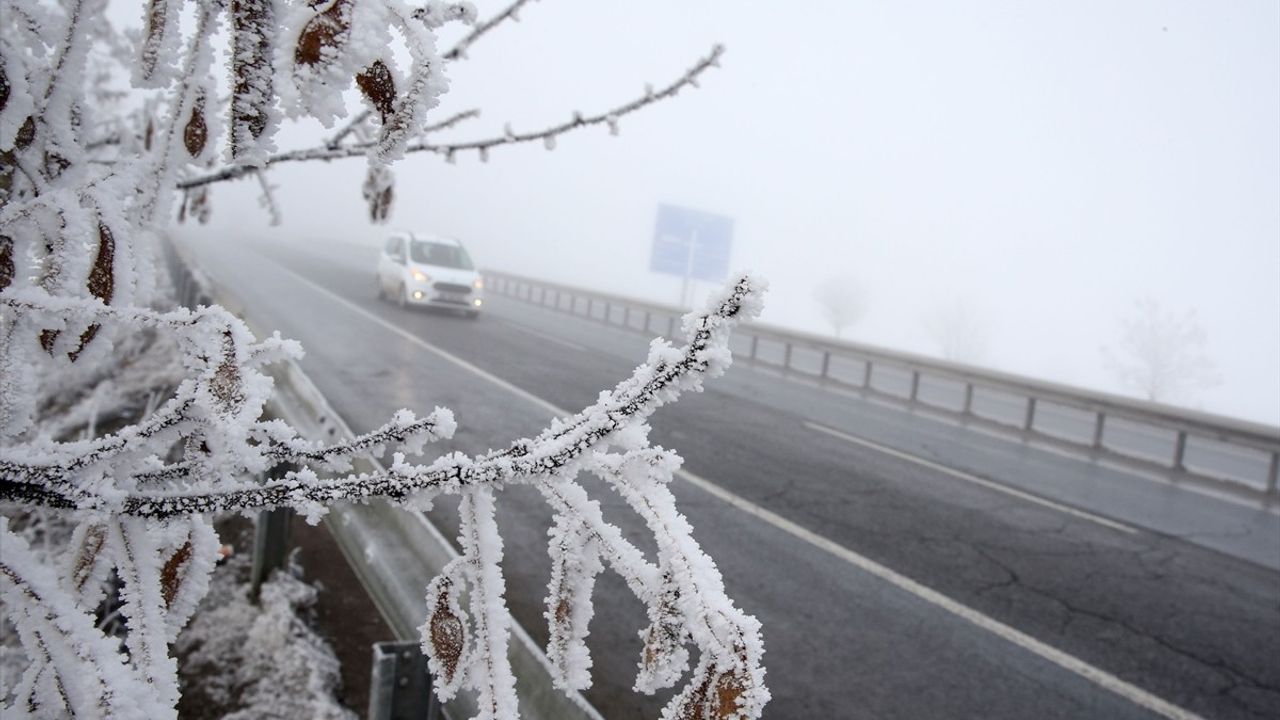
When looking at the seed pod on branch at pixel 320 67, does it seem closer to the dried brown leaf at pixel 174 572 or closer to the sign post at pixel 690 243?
the dried brown leaf at pixel 174 572

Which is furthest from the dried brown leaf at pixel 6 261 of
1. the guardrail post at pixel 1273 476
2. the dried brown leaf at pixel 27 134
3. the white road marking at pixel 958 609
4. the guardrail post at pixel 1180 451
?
the guardrail post at pixel 1180 451

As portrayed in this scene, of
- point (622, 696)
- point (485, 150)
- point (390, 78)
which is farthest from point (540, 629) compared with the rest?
point (390, 78)

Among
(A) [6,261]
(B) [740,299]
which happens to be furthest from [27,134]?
(B) [740,299]

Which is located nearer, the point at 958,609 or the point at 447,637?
the point at 447,637

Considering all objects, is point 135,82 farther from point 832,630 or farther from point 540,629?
point 832,630

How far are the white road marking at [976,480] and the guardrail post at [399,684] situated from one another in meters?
7.71

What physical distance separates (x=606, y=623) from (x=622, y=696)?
30.2 inches

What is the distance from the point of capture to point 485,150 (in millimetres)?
1849

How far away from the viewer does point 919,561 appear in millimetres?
6039

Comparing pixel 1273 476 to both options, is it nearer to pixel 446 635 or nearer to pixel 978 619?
pixel 978 619

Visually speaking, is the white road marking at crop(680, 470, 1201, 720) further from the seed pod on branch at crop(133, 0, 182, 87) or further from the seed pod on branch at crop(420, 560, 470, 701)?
the seed pod on branch at crop(133, 0, 182, 87)

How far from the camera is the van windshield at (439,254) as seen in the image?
21.7m

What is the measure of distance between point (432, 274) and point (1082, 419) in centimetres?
1683

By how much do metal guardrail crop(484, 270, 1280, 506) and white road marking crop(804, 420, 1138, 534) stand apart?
2.87 metres
